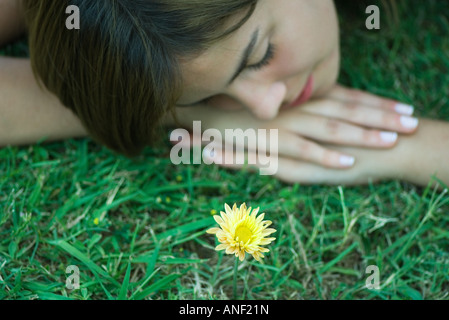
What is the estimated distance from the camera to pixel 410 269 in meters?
1.34

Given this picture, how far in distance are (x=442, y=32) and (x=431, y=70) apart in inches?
9.2

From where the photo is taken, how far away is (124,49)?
50.4 inches

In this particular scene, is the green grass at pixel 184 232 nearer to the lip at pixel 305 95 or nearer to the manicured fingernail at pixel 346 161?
the manicured fingernail at pixel 346 161

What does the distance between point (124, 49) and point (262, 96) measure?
373mm

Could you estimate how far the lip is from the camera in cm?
160

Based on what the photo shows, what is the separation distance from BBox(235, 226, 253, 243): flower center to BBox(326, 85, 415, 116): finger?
2.72ft

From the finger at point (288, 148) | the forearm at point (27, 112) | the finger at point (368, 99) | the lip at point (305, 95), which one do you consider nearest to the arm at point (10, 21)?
the forearm at point (27, 112)

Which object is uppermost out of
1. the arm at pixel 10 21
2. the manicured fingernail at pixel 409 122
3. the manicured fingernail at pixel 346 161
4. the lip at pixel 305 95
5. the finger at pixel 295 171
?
the arm at pixel 10 21

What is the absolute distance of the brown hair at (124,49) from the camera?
1249 millimetres

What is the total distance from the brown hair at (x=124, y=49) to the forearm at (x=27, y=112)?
0.15 metres

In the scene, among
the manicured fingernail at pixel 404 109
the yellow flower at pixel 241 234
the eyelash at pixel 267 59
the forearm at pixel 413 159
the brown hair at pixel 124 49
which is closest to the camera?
the yellow flower at pixel 241 234

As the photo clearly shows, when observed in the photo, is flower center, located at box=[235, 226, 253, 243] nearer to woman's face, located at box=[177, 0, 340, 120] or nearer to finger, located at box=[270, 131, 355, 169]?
woman's face, located at box=[177, 0, 340, 120]

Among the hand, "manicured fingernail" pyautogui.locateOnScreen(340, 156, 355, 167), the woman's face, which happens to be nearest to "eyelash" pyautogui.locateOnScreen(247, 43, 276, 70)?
the woman's face

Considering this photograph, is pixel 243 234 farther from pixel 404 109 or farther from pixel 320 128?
pixel 404 109
